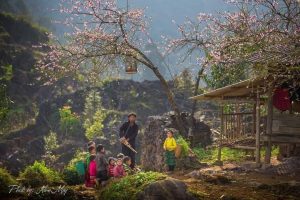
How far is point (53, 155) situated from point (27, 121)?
903 centimetres

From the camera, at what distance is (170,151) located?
12.8 metres

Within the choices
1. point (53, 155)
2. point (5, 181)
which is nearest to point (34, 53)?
point (53, 155)

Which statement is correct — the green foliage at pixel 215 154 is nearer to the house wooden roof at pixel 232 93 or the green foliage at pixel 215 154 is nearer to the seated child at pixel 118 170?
the house wooden roof at pixel 232 93

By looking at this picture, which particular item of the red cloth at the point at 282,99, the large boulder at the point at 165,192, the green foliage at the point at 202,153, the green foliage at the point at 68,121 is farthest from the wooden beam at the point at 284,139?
the green foliage at the point at 68,121

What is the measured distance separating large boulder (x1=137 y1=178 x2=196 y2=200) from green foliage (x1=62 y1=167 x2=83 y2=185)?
152 inches

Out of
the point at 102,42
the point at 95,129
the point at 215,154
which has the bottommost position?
the point at 215,154

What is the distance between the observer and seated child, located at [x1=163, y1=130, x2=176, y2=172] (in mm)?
12539

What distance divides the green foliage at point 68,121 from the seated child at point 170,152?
48.2 ft

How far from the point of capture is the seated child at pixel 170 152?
1254 centimetres

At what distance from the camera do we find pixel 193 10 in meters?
146

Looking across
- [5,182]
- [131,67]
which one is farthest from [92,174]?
[131,67]

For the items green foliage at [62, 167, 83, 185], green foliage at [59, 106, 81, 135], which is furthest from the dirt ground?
green foliage at [59, 106, 81, 135]

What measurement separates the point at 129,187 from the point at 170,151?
6.49 m

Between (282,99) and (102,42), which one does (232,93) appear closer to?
(282,99)
